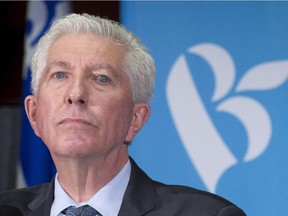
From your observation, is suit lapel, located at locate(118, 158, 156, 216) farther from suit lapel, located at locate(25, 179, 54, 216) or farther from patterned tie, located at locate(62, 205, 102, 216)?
suit lapel, located at locate(25, 179, 54, 216)

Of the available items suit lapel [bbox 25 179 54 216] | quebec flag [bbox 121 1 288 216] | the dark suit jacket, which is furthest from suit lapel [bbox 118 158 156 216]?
quebec flag [bbox 121 1 288 216]

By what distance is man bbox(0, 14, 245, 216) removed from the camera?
4.65 feet

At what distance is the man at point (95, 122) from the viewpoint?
142 centimetres

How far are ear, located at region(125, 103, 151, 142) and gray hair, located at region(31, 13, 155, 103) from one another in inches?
0.6

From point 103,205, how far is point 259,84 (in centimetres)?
84

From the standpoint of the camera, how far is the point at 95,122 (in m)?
1.41

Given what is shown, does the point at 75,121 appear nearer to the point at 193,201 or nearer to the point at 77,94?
the point at 77,94

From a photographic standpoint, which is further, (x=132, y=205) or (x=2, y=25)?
(x=2, y=25)

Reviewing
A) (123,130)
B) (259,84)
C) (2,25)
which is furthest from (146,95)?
(2,25)

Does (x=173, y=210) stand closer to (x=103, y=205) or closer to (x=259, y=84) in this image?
(x=103, y=205)

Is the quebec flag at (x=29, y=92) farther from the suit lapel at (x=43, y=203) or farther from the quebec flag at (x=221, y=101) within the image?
the suit lapel at (x=43, y=203)

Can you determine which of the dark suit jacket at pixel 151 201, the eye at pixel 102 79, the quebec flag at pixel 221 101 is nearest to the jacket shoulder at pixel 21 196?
the dark suit jacket at pixel 151 201

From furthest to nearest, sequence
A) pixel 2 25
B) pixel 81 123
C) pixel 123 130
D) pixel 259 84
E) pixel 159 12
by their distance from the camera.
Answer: pixel 2 25 < pixel 159 12 < pixel 259 84 < pixel 123 130 < pixel 81 123

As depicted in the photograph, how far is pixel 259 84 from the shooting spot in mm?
2098
